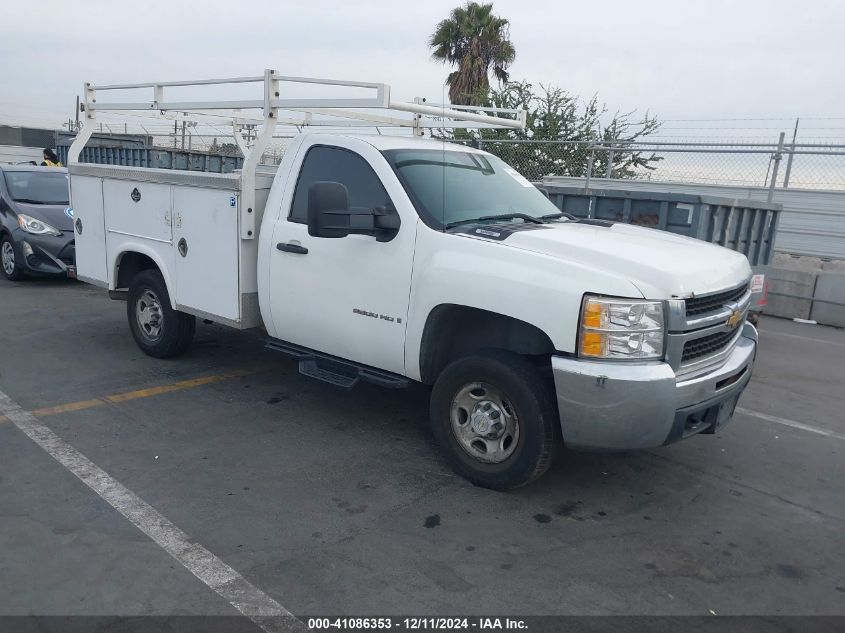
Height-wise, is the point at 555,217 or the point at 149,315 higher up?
the point at 555,217

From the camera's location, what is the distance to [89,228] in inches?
278

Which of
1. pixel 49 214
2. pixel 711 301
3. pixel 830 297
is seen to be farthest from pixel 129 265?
pixel 830 297

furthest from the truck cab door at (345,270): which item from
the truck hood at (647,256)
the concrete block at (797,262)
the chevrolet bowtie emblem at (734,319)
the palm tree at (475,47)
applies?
the palm tree at (475,47)

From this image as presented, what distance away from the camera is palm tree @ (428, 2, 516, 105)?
2508 cm

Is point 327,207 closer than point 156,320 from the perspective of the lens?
Yes

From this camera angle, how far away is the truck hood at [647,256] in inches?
151

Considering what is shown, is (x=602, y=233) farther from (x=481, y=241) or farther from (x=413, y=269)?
(x=413, y=269)

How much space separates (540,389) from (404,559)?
1.16 metres

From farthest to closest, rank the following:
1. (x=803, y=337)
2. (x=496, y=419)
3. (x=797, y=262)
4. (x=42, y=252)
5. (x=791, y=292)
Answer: (x=797, y=262)
(x=791, y=292)
(x=42, y=252)
(x=803, y=337)
(x=496, y=419)

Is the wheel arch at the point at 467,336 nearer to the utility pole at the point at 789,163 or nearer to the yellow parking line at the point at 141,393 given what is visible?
the yellow parking line at the point at 141,393

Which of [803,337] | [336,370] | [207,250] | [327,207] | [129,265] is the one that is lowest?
[803,337]

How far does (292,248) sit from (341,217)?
Answer: 0.76 meters

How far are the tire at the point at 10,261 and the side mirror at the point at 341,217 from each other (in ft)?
24.6

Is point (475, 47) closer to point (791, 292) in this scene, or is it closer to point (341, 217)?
point (791, 292)
